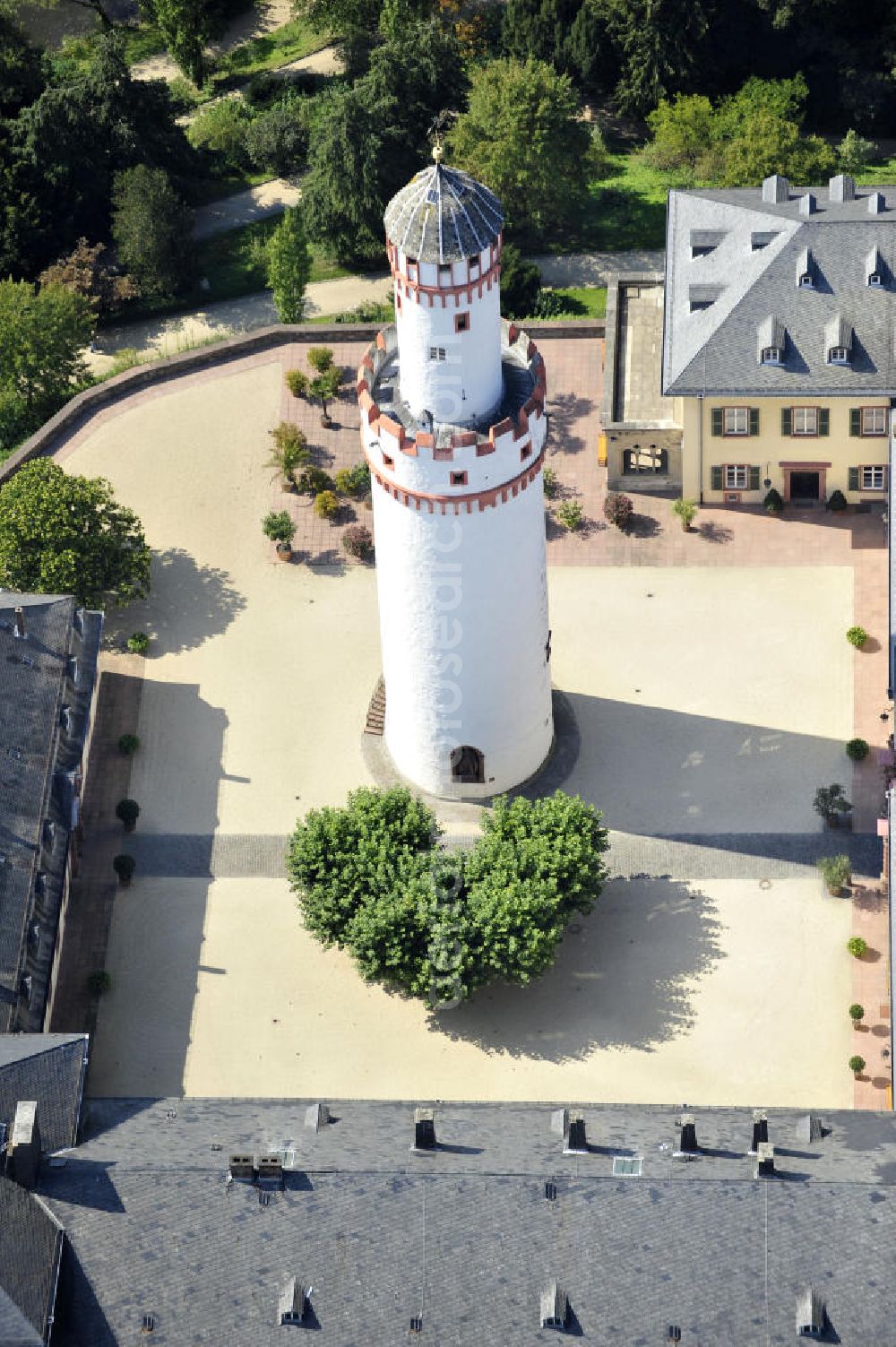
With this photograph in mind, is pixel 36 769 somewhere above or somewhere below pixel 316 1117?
above

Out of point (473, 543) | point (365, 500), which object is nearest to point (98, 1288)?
point (473, 543)

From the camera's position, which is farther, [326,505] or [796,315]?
[326,505]

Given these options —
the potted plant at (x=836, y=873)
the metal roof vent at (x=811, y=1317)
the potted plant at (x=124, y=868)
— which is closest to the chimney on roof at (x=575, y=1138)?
the metal roof vent at (x=811, y=1317)

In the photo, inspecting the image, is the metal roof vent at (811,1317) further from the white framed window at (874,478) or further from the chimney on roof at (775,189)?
the chimney on roof at (775,189)

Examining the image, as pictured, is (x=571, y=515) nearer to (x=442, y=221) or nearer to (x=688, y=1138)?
(x=442, y=221)

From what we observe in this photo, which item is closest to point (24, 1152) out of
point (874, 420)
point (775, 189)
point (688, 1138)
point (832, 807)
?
point (688, 1138)

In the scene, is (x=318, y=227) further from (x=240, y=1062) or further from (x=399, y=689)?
(x=240, y=1062)
